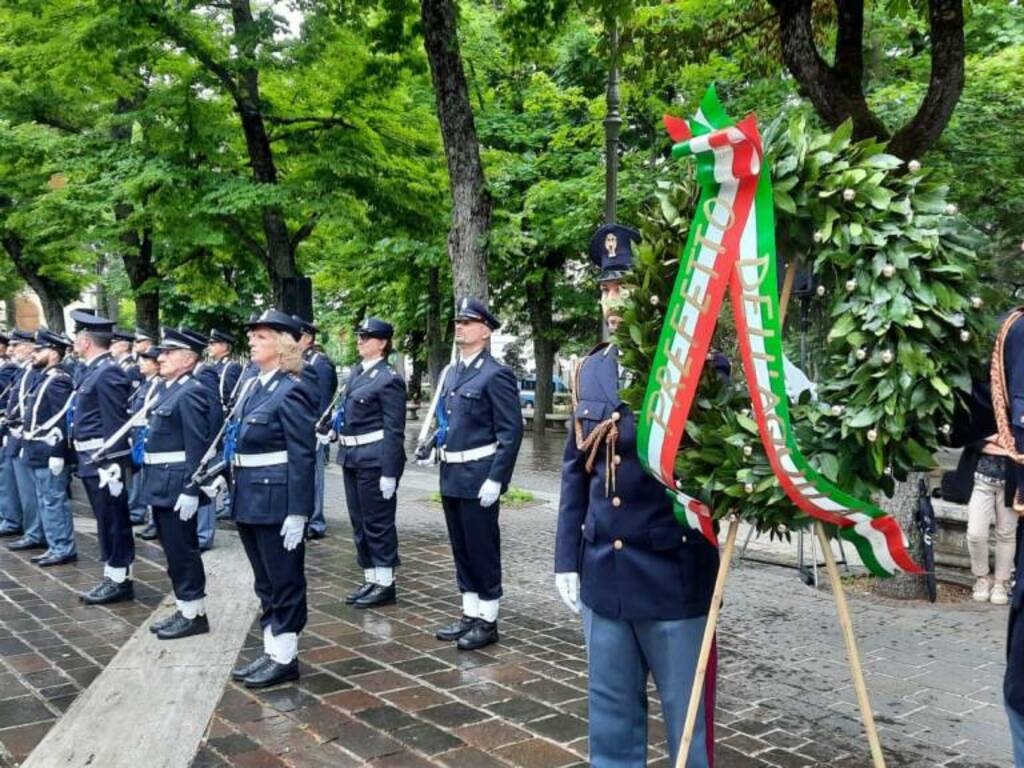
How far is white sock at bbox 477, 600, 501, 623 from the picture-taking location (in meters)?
6.27

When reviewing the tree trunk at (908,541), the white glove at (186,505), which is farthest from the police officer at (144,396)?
the tree trunk at (908,541)

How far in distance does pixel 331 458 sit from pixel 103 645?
1376 cm

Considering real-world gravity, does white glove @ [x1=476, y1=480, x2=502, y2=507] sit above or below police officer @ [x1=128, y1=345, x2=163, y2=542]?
below

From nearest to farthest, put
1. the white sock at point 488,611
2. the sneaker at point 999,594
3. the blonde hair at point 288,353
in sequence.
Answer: the blonde hair at point 288,353
the white sock at point 488,611
the sneaker at point 999,594

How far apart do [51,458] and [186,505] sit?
3434 mm

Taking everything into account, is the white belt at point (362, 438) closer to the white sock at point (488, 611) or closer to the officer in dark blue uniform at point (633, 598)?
the white sock at point (488, 611)

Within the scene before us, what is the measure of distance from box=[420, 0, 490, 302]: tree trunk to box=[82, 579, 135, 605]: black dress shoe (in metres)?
4.90

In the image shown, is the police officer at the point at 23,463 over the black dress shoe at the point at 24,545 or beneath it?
over

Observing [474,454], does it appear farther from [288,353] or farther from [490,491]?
[288,353]

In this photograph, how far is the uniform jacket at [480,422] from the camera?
632 centimetres

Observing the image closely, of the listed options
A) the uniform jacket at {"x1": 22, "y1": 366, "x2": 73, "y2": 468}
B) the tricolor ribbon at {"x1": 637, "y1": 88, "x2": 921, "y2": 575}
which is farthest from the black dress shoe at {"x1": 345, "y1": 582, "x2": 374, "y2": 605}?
the tricolor ribbon at {"x1": 637, "y1": 88, "x2": 921, "y2": 575}

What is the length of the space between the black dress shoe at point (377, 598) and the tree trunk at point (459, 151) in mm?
4463

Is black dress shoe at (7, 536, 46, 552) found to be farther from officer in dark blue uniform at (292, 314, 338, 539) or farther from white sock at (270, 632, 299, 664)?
white sock at (270, 632, 299, 664)

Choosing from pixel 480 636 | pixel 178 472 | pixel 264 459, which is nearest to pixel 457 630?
pixel 480 636
